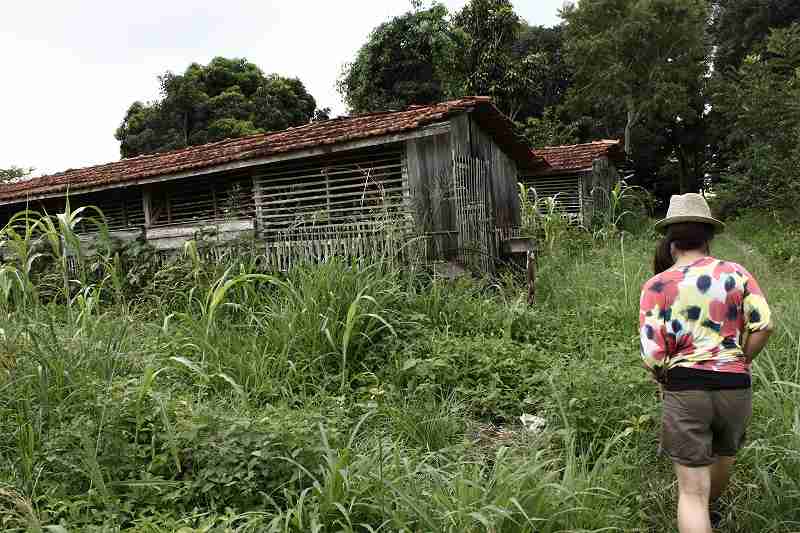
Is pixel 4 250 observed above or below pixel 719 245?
above

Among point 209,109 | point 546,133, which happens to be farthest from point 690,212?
point 209,109

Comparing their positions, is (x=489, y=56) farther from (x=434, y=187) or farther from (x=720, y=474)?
(x=720, y=474)

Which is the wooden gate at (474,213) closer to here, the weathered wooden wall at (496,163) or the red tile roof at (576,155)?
the weathered wooden wall at (496,163)

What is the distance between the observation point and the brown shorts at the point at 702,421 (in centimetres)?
239

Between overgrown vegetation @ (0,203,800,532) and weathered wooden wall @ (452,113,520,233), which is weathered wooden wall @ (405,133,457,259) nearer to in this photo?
weathered wooden wall @ (452,113,520,233)

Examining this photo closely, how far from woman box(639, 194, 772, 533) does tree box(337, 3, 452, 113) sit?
22.6 metres

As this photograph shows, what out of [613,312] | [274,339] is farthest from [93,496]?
[613,312]

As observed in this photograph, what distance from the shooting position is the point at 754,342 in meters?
2.47

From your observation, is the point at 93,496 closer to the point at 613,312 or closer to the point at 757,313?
the point at 757,313

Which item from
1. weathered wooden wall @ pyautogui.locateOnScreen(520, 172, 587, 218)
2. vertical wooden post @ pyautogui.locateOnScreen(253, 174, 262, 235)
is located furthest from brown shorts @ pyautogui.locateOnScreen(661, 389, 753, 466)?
weathered wooden wall @ pyautogui.locateOnScreen(520, 172, 587, 218)

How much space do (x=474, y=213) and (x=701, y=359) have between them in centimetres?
635

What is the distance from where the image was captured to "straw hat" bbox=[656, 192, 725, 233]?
2605mm

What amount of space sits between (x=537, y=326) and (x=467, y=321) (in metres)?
0.68

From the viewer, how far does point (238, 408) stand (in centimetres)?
337
